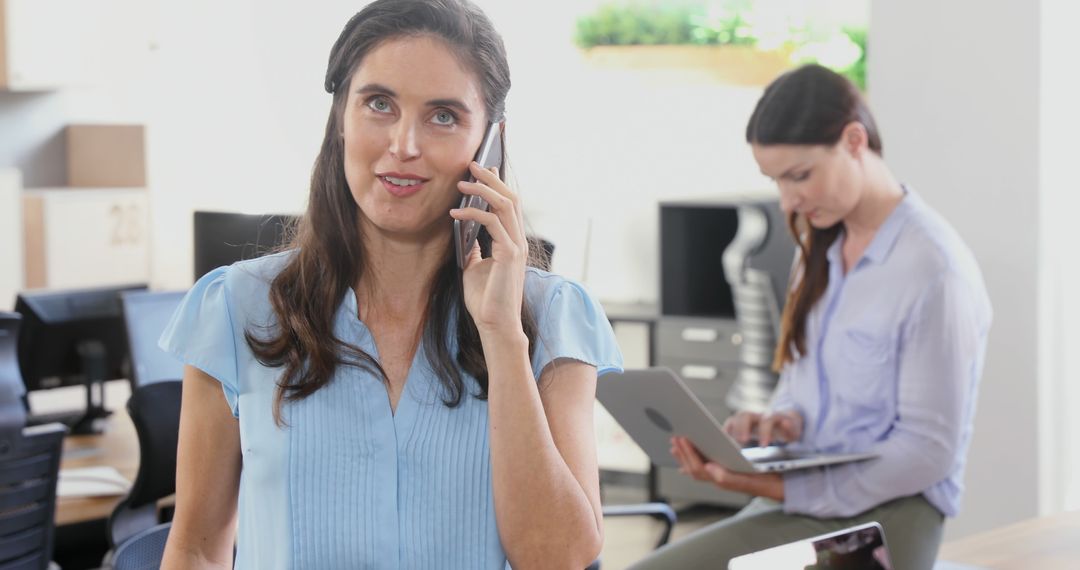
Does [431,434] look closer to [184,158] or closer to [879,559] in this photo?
[879,559]

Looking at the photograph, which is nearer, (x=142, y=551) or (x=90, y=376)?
(x=142, y=551)

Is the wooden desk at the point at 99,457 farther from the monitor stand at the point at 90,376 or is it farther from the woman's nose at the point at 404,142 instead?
the woman's nose at the point at 404,142

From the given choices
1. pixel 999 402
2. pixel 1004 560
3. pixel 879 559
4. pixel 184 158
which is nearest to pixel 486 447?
→ pixel 879 559

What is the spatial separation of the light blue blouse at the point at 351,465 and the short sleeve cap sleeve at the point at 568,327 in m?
0.01

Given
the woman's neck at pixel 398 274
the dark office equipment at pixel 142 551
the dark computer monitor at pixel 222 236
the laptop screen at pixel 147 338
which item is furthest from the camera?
the laptop screen at pixel 147 338

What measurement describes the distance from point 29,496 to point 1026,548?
6.23ft

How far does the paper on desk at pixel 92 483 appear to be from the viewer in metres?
3.29

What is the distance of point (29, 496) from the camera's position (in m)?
2.89

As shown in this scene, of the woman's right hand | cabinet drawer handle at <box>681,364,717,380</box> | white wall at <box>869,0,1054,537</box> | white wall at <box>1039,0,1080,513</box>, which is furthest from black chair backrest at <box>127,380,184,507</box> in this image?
cabinet drawer handle at <box>681,364,717,380</box>

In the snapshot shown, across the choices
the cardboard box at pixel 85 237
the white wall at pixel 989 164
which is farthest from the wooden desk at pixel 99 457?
the cardboard box at pixel 85 237

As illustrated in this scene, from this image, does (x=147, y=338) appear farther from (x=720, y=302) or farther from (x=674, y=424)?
(x=720, y=302)

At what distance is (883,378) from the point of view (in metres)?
2.79

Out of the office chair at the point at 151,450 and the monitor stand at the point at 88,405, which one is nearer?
the office chair at the point at 151,450

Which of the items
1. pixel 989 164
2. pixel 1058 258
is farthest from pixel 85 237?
pixel 1058 258
